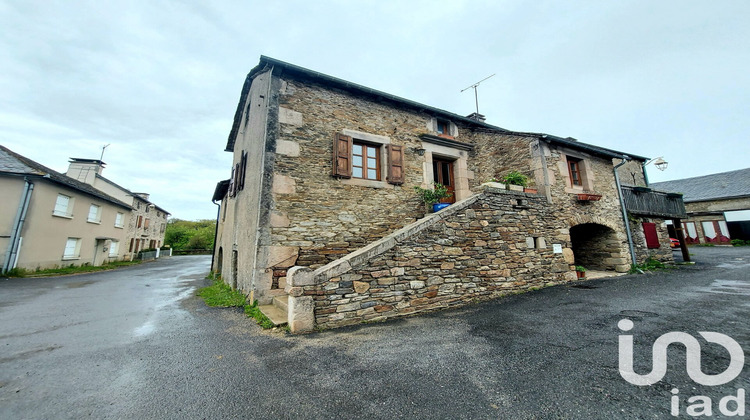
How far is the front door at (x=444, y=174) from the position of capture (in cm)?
879

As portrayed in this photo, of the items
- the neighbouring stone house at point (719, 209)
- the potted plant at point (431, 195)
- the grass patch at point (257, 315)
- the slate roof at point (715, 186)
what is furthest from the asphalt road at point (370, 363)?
the slate roof at point (715, 186)

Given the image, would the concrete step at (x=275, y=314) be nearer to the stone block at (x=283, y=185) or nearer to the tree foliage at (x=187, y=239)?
the stone block at (x=283, y=185)

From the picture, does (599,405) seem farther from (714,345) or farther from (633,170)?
(633,170)

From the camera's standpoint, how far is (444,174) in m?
9.02

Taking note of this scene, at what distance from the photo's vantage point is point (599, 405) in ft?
7.01

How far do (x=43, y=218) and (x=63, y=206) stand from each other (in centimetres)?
146

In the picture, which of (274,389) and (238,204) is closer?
(274,389)

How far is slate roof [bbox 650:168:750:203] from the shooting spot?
18.6 meters

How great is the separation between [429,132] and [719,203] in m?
25.3

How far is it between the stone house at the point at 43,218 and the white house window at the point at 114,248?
2061mm

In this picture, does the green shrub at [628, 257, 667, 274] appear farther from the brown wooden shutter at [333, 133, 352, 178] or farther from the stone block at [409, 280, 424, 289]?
the brown wooden shutter at [333, 133, 352, 178]

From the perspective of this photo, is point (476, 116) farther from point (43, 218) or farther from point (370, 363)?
point (43, 218)

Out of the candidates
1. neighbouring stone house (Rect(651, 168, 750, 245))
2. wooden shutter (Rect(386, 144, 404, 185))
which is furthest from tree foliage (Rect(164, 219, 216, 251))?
neighbouring stone house (Rect(651, 168, 750, 245))

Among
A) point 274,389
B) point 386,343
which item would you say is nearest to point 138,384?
point 274,389
